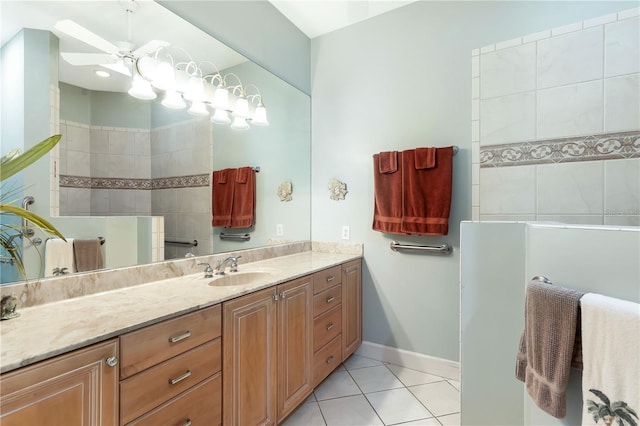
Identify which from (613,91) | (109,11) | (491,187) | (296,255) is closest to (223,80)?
(109,11)

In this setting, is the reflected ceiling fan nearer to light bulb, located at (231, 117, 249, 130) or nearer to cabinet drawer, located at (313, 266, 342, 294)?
light bulb, located at (231, 117, 249, 130)

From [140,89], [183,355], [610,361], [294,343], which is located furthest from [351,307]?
[140,89]

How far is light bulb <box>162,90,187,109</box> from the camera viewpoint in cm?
156

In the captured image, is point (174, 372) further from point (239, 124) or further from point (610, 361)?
point (239, 124)

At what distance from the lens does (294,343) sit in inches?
64.1

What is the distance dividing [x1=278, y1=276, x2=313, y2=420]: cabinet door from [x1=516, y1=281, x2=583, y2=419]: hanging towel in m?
1.07

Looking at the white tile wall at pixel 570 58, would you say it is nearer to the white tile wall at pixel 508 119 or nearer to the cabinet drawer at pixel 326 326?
the white tile wall at pixel 508 119

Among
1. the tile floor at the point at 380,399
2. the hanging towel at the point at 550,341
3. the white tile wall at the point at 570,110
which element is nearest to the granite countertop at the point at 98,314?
the tile floor at the point at 380,399

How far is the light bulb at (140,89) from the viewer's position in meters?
1.41

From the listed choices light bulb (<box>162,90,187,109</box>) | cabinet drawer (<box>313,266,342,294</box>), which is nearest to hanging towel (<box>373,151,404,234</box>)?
cabinet drawer (<box>313,266,342,294</box>)

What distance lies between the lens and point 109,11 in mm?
1321

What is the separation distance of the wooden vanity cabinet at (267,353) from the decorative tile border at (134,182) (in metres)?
0.79

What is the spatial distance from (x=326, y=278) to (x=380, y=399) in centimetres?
83

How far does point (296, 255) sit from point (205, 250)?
0.82 m
